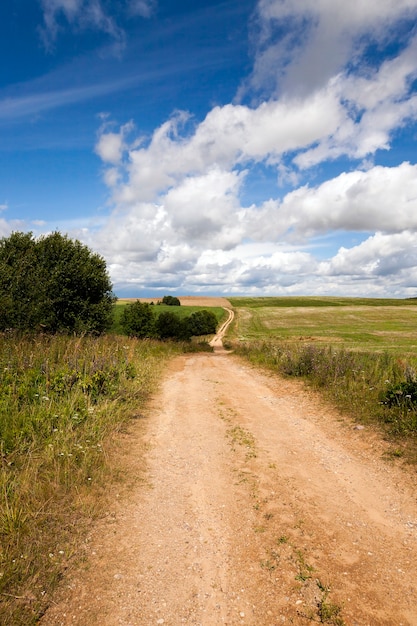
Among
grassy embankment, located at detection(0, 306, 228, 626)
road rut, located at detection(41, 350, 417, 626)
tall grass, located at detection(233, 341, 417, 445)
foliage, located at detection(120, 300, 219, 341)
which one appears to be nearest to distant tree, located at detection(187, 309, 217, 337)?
foliage, located at detection(120, 300, 219, 341)

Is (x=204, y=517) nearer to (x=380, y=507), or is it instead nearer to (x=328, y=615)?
(x=328, y=615)

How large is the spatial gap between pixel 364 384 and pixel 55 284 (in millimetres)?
22452

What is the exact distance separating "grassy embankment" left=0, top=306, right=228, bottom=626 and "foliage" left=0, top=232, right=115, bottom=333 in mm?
11350

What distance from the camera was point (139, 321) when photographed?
38.7 m

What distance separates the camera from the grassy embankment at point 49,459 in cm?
378

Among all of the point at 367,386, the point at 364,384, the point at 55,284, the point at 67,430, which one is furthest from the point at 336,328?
the point at 67,430

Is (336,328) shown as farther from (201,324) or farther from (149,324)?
(149,324)

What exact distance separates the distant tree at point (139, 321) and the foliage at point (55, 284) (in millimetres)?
6129

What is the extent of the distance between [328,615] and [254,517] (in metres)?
1.66

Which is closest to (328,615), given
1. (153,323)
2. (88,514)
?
(88,514)

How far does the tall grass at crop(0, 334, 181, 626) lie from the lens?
377cm

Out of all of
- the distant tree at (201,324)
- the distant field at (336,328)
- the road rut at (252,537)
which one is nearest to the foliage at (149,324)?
the distant field at (336,328)

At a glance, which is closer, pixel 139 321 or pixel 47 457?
pixel 47 457

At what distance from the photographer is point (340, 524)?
16.0 feet
